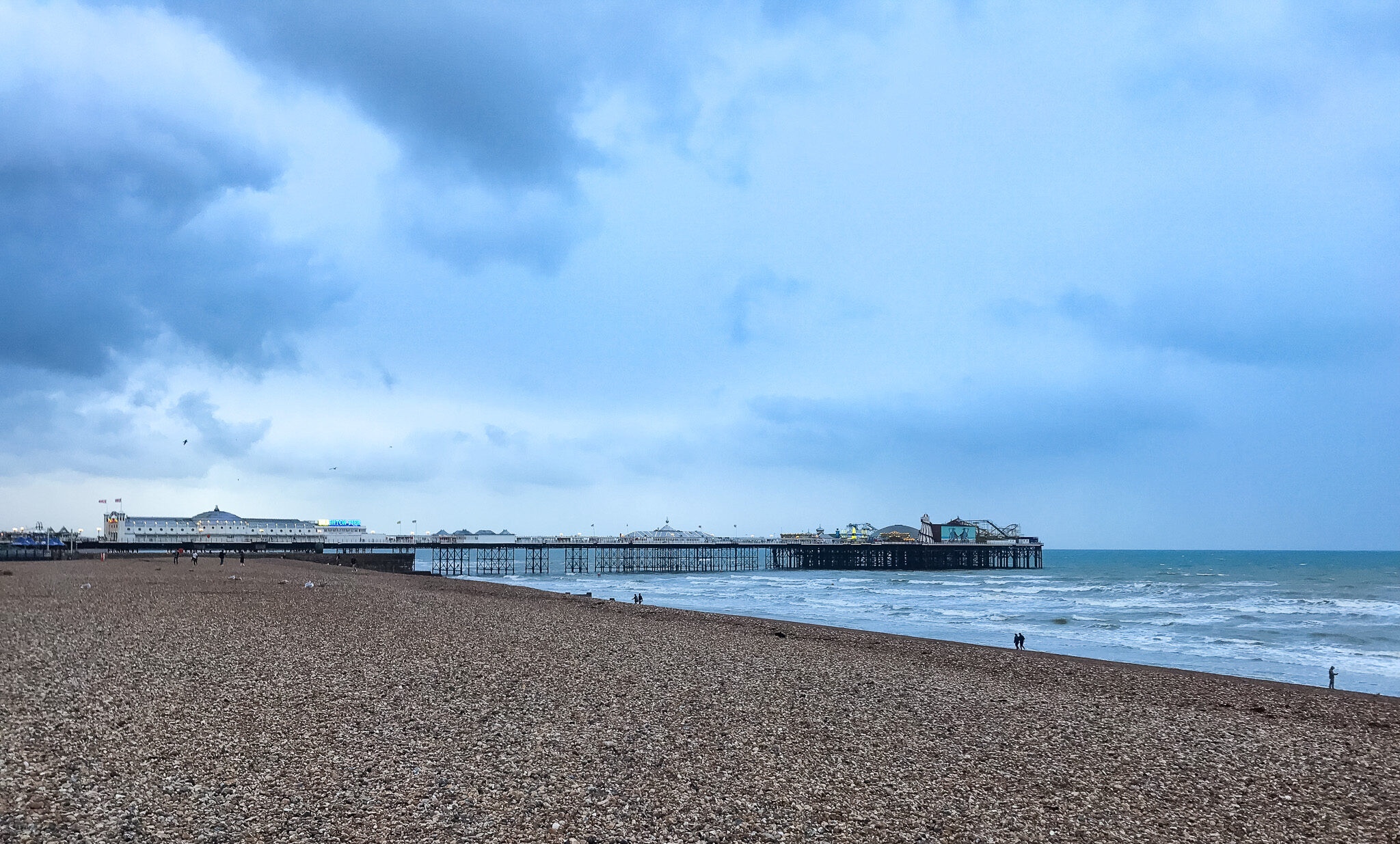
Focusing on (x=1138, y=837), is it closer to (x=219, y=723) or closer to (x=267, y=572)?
(x=219, y=723)

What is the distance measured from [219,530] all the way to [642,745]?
391 ft

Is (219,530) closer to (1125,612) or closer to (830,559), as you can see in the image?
(830,559)

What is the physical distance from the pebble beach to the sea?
274 inches

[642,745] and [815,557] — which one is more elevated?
[642,745]

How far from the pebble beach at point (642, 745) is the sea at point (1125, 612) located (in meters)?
6.95

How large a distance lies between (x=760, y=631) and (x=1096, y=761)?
1426 cm

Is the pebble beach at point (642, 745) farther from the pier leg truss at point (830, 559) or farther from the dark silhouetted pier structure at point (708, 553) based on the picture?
the pier leg truss at point (830, 559)

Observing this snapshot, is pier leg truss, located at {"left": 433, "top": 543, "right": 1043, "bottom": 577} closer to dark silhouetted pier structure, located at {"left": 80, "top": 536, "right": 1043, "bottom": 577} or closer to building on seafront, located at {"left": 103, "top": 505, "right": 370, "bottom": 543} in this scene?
dark silhouetted pier structure, located at {"left": 80, "top": 536, "right": 1043, "bottom": 577}

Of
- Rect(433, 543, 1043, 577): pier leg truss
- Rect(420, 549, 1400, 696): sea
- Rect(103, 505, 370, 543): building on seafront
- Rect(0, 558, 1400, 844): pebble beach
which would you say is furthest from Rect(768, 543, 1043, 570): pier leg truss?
Rect(0, 558, 1400, 844): pebble beach

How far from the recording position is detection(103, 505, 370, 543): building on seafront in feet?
331

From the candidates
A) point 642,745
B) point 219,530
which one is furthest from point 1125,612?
point 219,530

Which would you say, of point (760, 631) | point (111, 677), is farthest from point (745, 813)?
point (760, 631)

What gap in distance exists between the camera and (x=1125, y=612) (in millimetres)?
39281

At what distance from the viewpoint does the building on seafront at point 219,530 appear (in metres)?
101
